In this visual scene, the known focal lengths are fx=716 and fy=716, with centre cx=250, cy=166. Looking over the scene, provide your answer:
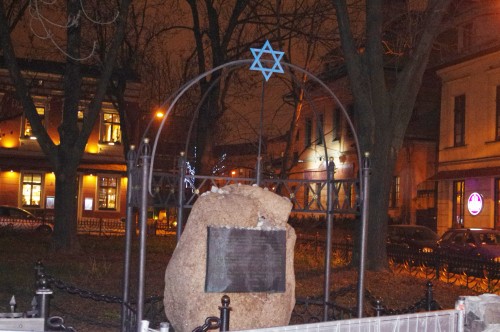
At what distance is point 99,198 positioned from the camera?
46.8m

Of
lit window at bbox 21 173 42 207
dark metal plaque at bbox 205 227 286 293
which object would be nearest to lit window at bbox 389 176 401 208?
lit window at bbox 21 173 42 207

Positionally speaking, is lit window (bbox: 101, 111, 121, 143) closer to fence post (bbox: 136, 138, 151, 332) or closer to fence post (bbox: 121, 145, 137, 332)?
fence post (bbox: 121, 145, 137, 332)

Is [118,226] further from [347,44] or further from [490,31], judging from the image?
[347,44]

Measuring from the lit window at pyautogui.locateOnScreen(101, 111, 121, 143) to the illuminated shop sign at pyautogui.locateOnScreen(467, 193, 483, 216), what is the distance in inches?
928

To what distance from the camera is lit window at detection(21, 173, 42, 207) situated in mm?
45094

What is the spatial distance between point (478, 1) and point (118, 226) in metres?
24.7

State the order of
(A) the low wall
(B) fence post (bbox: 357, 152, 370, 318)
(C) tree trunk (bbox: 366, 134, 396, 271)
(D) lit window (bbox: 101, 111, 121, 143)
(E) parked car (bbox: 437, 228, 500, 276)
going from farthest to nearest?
(D) lit window (bbox: 101, 111, 121, 143) < (E) parked car (bbox: 437, 228, 500, 276) < (C) tree trunk (bbox: 366, 134, 396, 271) < (B) fence post (bbox: 357, 152, 370, 318) < (A) the low wall

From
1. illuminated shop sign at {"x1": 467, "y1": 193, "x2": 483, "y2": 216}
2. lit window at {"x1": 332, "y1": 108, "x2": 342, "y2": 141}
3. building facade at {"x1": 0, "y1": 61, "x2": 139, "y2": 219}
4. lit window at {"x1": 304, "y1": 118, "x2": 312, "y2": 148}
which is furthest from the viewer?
lit window at {"x1": 304, "y1": 118, "x2": 312, "y2": 148}

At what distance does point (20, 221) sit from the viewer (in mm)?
35875

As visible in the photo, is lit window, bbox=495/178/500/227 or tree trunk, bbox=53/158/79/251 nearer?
tree trunk, bbox=53/158/79/251

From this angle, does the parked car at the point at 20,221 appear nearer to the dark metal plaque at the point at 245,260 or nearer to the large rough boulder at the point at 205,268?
the large rough boulder at the point at 205,268

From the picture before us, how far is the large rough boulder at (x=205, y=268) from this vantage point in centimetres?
867

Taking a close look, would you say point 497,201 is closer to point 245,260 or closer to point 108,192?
point 108,192

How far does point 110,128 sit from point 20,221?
1268 centimetres
